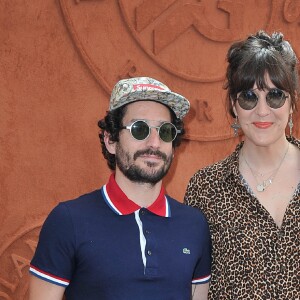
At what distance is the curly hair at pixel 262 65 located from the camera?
277 centimetres

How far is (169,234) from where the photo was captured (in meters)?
2.61

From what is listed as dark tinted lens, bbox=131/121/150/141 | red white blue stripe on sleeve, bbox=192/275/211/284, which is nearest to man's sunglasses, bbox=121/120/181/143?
dark tinted lens, bbox=131/121/150/141

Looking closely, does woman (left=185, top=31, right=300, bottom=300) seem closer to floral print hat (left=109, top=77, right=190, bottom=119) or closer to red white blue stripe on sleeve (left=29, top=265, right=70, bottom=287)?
floral print hat (left=109, top=77, right=190, bottom=119)

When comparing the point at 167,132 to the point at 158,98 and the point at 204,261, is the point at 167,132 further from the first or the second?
the point at 204,261

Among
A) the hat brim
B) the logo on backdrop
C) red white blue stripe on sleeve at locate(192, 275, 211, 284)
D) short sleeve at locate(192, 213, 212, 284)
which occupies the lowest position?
red white blue stripe on sleeve at locate(192, 275, 211, 284)

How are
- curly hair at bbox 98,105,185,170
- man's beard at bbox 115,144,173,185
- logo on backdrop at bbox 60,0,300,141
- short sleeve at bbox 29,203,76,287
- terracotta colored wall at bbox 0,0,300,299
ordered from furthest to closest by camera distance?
logo on backdrop at bbox 60,0,300,141 < terracotta colored wall at bbox 0,0,300,299 < curly hair at bbox 98,105,185,170 < man's beard at bbox 115,144,173,185 < short sleeve at bbox 29,203,76,287

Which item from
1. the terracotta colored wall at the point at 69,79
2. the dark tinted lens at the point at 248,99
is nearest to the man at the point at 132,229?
the dark tinted lens at the point at 248,99

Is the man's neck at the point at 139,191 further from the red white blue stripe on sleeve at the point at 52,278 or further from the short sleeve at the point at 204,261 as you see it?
A: the red white blue stripe on sleeve at the point at 52,278

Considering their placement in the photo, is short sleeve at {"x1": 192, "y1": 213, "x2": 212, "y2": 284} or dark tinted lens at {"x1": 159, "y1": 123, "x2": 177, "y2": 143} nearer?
dark tinted lens at {"x1": 159, "y1": 123, "x2": 177, "y2": 143}

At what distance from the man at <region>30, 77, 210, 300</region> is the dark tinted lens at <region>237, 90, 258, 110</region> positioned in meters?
0.24

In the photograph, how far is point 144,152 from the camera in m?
2.58

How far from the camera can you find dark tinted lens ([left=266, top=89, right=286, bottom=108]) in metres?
2.77

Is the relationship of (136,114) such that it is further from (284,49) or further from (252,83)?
(284,49)

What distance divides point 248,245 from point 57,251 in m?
0.75
